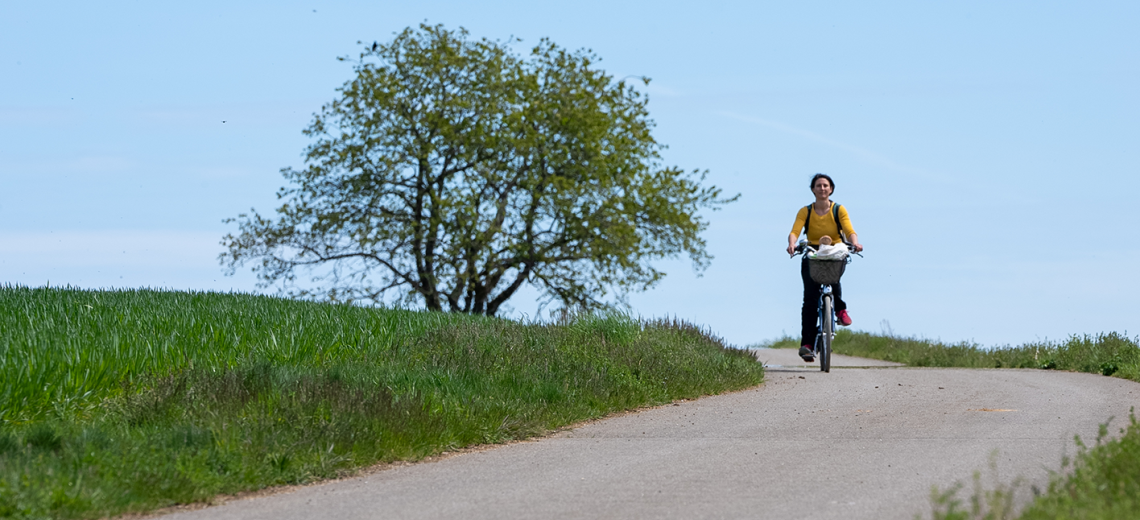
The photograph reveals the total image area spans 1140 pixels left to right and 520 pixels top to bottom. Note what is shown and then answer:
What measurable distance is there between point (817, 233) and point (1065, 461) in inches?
338

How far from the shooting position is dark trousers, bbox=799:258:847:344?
13570 mm

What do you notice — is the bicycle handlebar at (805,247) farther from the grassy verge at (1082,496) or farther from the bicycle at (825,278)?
the grassy verge at (1082,496)

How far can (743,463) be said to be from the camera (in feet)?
21.7

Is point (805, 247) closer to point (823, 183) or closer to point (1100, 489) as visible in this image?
point (823, 183)

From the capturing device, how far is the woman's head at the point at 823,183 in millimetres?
13805

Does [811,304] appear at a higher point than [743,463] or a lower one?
higher

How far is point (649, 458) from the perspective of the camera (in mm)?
6883

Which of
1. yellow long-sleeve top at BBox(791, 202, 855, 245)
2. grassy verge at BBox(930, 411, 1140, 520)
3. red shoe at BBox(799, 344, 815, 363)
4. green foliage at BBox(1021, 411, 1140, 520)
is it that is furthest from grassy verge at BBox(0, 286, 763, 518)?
green foliage at BBox(1021, 411, 1140, 520)

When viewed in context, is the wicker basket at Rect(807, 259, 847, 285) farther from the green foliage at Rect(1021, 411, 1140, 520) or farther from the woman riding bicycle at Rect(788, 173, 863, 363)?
the green foliage at Rect(1021, 411, 1140, 520)

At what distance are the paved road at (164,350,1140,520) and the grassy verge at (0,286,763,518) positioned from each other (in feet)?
1.02

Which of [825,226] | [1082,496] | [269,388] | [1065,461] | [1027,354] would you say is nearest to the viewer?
[1082,496]

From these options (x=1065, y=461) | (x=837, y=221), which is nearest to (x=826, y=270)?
(x=837, y=221)

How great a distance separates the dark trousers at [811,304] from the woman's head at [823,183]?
100cm

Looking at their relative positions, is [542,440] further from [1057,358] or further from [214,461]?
[1057,358]
